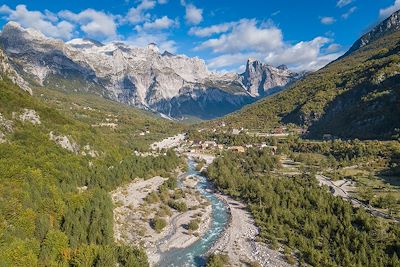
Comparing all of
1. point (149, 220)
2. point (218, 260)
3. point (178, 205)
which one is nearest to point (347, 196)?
point (178, 205)

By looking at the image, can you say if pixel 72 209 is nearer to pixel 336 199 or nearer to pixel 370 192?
pixel 336 199

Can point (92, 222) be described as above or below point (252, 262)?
above

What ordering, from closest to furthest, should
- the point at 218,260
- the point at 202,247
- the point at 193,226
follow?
the point at 218,260 < the point at 202,247 < the point at 193,226

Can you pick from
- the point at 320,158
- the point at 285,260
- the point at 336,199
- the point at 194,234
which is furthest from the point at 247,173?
the point at 285,260

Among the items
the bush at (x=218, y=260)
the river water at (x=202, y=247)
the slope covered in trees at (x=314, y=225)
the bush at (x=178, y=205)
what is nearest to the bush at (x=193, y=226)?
the river water at (x=202, y=247)

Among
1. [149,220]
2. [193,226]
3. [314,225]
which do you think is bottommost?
[314,225]

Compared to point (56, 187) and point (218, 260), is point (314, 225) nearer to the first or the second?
point (218, 260)

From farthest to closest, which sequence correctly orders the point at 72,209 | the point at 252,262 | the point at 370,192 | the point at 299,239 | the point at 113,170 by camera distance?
the point at 113,170 < the point at 370,192 < the point at 72,209 < the point at 299,239 < the point at 252,262

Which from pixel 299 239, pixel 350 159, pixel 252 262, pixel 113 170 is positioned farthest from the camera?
pixel 350 159

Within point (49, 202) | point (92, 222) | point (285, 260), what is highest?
point (49, 202)
